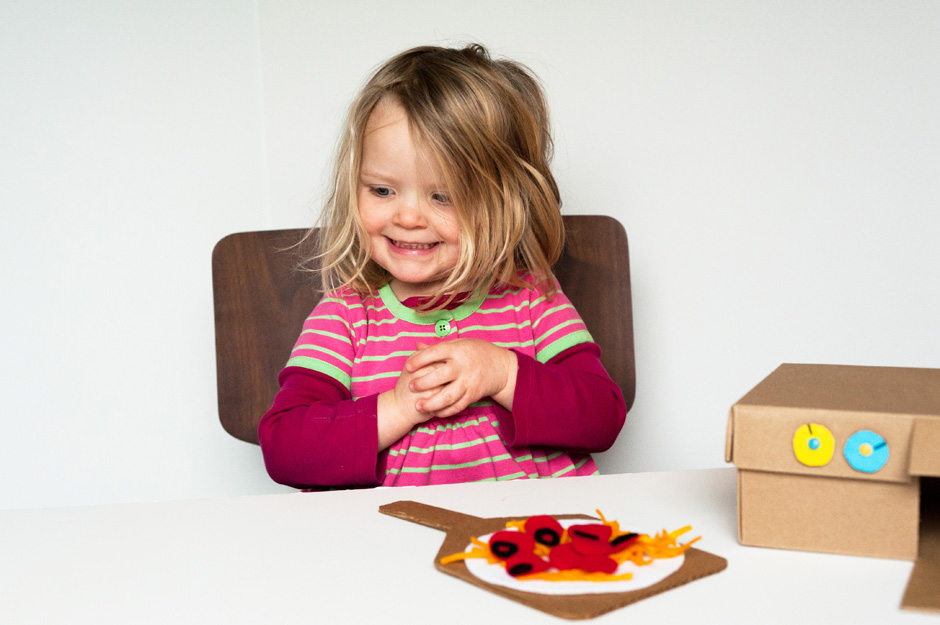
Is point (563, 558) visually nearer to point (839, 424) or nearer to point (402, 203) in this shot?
point (839, 424)

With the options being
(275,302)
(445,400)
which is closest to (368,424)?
(445,400)

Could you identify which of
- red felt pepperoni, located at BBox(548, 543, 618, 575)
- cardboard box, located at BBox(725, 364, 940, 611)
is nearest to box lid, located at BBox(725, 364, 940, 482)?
cardboard box, located at BBox(725, 364, 940, 611)

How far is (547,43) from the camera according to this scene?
134 cm

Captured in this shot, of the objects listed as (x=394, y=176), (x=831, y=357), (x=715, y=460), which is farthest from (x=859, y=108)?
(x=394, y=176)

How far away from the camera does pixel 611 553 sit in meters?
0.49

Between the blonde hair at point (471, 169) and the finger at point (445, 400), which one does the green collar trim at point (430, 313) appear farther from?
the finger at point (445, 400)

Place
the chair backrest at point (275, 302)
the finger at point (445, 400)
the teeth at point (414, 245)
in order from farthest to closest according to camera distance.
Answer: the chair backrest at point (275, 302) → the teeth at point (414, 245) → the finger at point (445, 400)

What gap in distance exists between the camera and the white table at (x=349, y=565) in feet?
1.45

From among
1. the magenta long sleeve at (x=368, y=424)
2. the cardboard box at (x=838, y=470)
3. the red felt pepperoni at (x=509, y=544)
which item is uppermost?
the cardboard box at (x=838, y=470)

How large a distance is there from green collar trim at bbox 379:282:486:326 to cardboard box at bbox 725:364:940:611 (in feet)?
1.84

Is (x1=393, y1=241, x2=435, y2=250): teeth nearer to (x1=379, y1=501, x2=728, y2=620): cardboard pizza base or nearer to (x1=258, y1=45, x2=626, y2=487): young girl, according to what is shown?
(x1=258, y1=45, x2=626, y2=487): young girl

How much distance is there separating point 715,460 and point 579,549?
38.3 inches

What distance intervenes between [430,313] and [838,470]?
2.03ft

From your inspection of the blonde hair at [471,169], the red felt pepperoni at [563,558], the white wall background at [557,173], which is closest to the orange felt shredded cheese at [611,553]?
the red felt pepperoni at [563,558]
